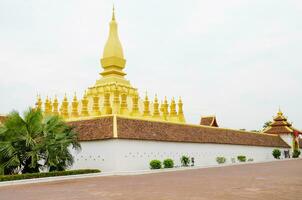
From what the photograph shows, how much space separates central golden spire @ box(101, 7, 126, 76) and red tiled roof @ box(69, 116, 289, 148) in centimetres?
1029

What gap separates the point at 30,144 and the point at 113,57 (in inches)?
739

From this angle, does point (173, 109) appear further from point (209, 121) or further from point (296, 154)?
point (296, 154)

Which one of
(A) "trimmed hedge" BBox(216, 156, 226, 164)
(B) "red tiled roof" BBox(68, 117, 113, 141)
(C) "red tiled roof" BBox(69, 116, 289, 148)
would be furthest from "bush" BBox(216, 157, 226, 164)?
(B) "red tiled roof" BBox(68, 117, 113, 141)

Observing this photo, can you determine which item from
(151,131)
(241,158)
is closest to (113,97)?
(151,131)

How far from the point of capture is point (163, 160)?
88.7 feet

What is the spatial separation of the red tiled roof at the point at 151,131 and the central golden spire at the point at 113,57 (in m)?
10.3

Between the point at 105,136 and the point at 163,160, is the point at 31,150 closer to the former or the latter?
the point at 105,136

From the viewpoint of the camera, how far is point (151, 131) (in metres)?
27.0

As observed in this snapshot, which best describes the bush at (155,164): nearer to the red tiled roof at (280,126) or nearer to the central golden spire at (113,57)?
the central golden spire at (113,57)

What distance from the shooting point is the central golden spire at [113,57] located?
37719 mm

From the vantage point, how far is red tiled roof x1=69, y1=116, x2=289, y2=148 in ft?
80.6

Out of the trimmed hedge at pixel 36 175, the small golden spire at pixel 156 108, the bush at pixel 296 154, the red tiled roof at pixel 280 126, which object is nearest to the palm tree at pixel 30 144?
the trimmed hedge at pixel 36 175

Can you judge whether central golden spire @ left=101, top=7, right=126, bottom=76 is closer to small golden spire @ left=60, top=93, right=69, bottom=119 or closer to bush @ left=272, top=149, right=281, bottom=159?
small golden spire @ left=60, top=93, right=69, bottom=119

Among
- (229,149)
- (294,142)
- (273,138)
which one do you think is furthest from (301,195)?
(294,142)
